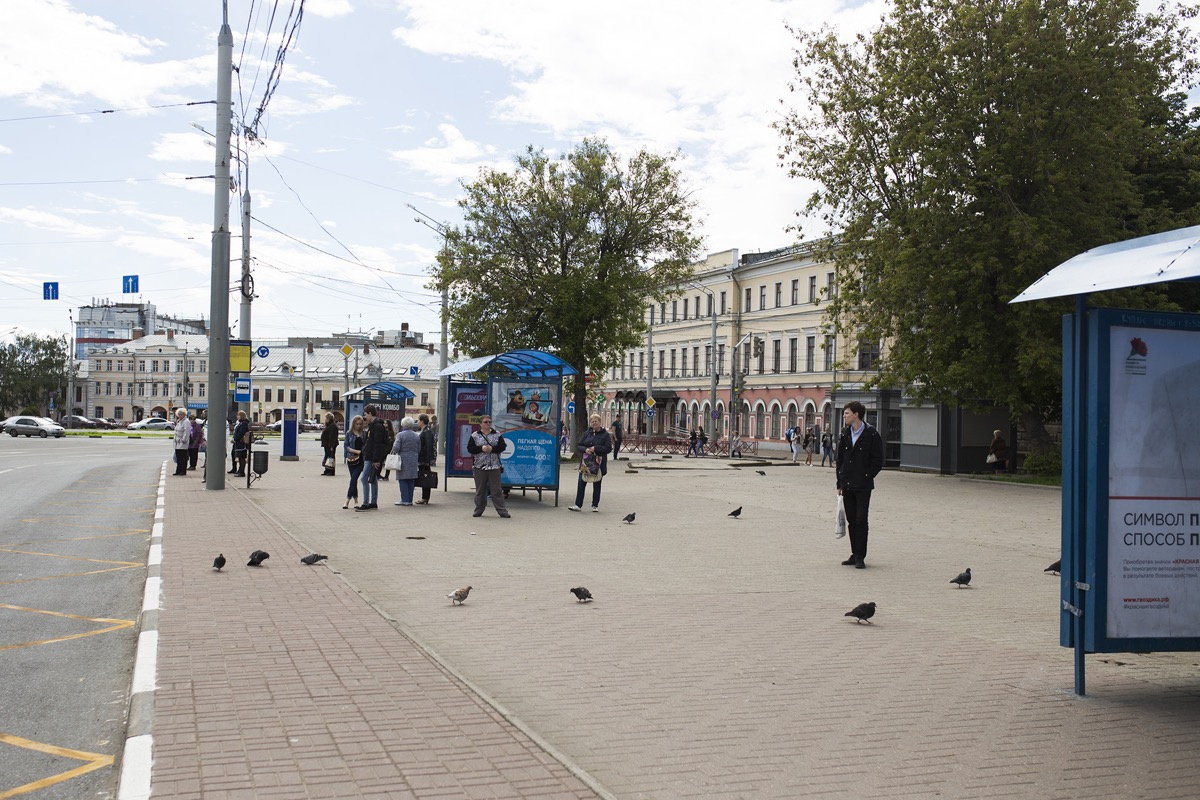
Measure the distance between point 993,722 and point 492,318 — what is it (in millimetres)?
39211

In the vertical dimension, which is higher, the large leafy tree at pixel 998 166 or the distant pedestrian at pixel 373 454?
the large leafy tree at pixel 998 166

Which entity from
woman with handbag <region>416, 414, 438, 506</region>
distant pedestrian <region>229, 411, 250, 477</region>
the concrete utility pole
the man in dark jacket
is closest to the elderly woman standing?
woman with handbag <region>416, 414, 438, 506</region>

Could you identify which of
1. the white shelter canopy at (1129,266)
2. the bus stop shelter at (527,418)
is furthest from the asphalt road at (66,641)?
the bus stop shelter at (527,418)

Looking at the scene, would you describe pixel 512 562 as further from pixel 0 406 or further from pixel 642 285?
pixel 0 406

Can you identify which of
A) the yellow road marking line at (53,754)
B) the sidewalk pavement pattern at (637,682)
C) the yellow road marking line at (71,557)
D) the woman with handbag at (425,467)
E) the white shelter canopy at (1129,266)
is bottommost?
the yellow road marking line at (71,557)

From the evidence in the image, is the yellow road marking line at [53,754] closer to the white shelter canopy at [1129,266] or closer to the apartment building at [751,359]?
the white shelter canopy at [1129,266]

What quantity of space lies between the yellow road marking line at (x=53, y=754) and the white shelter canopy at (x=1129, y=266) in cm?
539

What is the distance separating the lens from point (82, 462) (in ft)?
124

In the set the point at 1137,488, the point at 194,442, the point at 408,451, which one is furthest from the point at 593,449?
the point at 194,442

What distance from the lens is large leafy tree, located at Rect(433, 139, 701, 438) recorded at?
143 ft

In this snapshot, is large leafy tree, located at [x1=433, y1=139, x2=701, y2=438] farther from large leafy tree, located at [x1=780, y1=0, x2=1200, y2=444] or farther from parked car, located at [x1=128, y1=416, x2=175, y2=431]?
parked car, located at [x1=128, y1=416, x2=175, y2=431]

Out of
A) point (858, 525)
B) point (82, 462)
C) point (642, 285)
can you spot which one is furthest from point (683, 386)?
point (858, 525)

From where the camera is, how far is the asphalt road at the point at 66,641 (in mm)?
5309

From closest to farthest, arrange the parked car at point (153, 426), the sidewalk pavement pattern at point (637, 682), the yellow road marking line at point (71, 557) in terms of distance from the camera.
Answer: the sidewalk pavement pattern at point (637, 682) → the yellow road marking line at point (71, 557) → the parked car at point (153, 426)
